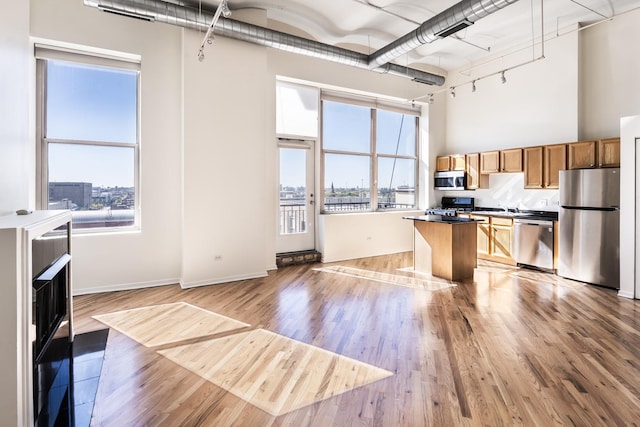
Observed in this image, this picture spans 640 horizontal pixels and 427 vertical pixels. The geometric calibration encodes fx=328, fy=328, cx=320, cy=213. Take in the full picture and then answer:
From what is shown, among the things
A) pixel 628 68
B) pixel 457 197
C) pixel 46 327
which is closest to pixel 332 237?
pixel 457 197

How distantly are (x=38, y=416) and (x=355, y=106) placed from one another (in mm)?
6560

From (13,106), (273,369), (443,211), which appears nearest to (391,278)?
(443,211)

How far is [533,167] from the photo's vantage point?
19.1 ft

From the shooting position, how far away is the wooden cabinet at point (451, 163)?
7.17m

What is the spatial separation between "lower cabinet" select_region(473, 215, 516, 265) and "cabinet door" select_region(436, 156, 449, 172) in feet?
5.13

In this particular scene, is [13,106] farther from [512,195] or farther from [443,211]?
[512,195]

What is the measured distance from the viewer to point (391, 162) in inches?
298

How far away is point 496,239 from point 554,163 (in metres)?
1.60

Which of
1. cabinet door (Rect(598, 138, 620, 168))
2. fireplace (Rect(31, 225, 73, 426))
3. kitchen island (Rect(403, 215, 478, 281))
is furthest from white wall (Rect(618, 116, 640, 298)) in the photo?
fireplace (Rect(31, 225, 73, 426))

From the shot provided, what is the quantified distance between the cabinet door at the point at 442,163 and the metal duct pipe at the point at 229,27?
7.88ft

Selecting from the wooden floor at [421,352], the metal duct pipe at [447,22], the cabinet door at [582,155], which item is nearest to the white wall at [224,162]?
the wooden floor at [421,352]

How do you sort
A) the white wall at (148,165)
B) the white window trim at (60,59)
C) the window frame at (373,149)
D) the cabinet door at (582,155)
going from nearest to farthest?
the white window trim at (60,59) < the white wall at (148,165) < the cabinet door at (582,155) < the window frame at (373,149)

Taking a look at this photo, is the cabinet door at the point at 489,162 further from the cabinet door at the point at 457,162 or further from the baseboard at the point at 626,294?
the baseboard at the point at 626,294

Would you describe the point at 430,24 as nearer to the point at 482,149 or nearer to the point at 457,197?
the point at 482,149
